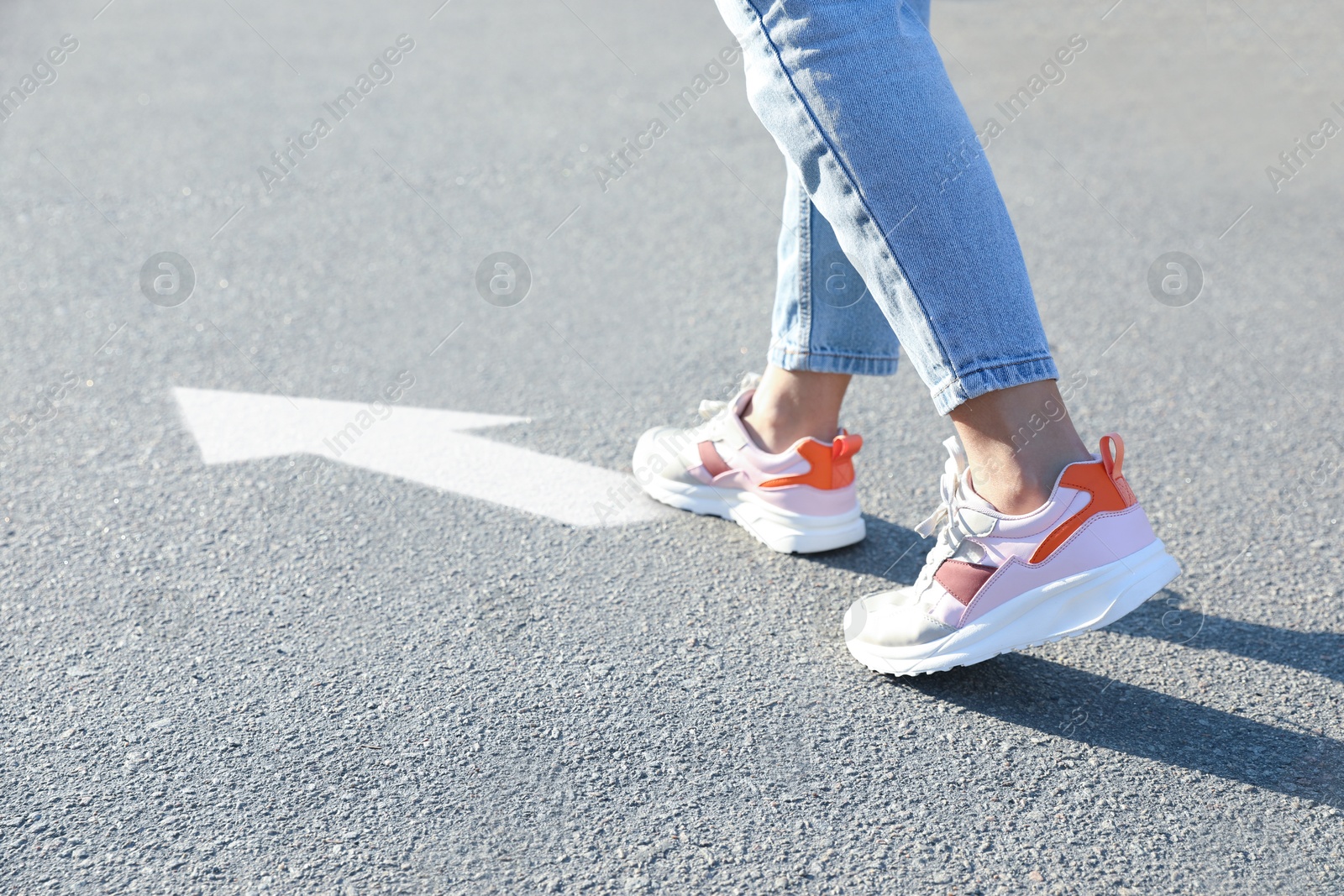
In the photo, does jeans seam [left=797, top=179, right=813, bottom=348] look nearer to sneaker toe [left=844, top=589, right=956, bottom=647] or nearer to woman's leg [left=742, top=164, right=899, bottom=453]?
woman's leg [left=742, top=164, right=899, bottom=453]

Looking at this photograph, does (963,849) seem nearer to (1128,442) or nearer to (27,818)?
(27,818)

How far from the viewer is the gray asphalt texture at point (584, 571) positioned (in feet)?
5.52

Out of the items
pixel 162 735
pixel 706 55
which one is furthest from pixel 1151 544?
pixel 706 55

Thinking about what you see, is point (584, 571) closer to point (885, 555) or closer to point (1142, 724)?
point (885, 555)

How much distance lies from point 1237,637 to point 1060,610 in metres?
0.46

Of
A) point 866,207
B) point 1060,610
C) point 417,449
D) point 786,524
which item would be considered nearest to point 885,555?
point 786,524

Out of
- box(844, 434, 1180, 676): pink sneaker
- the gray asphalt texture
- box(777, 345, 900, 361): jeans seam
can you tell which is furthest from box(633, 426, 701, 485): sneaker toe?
box(844, 434, 1180, 676): pink sneaker

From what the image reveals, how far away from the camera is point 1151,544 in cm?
193

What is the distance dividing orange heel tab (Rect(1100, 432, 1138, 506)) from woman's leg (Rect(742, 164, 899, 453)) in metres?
0.54

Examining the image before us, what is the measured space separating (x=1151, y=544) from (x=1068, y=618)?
18 cm

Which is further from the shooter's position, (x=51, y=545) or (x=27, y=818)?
A: (x=51, y=545)

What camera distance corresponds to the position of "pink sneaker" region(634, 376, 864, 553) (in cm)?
238

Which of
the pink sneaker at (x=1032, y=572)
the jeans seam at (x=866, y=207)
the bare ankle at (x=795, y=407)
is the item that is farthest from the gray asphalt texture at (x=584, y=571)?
the jeans seam at (x=866, y=207)

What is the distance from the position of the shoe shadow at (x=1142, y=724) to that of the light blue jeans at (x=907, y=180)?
491 millimetres
